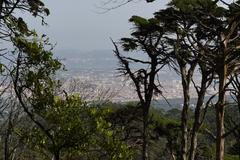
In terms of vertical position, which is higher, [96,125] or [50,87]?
[50,87]

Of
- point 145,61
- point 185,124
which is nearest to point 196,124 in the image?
point 185,124

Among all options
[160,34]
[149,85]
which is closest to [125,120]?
[149,85]

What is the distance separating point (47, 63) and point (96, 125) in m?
1.63

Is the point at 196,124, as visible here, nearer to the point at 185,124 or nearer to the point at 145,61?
the point at 185,124

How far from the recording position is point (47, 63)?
1095 cm

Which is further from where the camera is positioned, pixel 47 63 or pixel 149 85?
pixel 149 85

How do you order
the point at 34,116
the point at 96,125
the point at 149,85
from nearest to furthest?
the point at 96,125, the point at 34,116, the point at 149,85

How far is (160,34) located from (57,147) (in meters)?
8.74

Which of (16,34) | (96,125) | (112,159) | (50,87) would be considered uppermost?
(16,34)

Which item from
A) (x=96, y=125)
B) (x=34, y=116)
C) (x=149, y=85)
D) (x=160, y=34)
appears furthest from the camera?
(x=149, y=85)

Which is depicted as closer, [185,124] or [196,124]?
[196,124]

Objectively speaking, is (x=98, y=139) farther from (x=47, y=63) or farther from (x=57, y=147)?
(x=47, y=63)

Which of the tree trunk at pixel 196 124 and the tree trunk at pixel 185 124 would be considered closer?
the tree trunk at pixel 196 124

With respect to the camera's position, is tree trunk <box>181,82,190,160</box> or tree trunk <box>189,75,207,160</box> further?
tree trunk <box>181,82,190,160</box>
